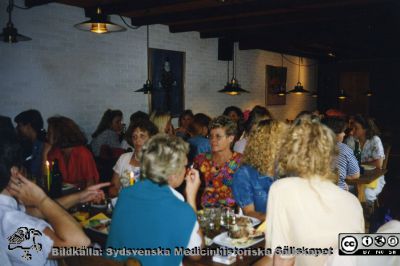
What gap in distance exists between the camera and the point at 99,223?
7.66 ft

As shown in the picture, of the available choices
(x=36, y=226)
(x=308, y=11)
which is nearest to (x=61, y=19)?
(x=308, y=11)

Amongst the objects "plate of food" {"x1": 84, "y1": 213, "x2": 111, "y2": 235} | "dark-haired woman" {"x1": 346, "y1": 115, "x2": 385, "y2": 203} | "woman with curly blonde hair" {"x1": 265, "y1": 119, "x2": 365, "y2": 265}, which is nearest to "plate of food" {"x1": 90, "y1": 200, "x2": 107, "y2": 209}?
"plate of food" {"x1": 84, "y1": 213, "x2": 111, "y2": 235}

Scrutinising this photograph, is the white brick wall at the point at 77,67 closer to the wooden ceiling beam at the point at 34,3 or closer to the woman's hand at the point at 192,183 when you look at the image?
the wooden ceiling beam at the point at 34,3

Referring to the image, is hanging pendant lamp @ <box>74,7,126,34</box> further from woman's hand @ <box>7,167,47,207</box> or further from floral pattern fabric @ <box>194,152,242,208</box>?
woman's hand @ <box>7,167,47,207</box>

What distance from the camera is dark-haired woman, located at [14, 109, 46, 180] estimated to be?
4.20 metres

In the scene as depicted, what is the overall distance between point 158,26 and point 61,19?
192 centimetres

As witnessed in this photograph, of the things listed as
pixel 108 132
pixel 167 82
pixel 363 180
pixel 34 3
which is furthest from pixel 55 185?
pixel 167 82

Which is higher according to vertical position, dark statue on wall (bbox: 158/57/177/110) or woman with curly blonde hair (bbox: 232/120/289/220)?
dark statue on wall (bbox: 158/57/177/110)

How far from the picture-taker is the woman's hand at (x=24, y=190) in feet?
5.27

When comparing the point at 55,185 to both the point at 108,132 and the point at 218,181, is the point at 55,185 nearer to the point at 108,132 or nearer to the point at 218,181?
the point at 218,181

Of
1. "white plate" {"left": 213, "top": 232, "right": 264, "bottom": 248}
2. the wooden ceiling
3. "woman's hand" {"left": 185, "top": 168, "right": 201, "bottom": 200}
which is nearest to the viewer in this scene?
"white plate" {"left": 213, "top": 232, "right": 264, "bottom": 248}

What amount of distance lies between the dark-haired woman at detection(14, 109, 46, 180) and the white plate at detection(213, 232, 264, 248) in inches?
113

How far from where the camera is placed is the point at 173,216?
1.63m

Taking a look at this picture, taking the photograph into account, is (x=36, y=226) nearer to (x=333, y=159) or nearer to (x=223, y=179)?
(x=333, y=159)
